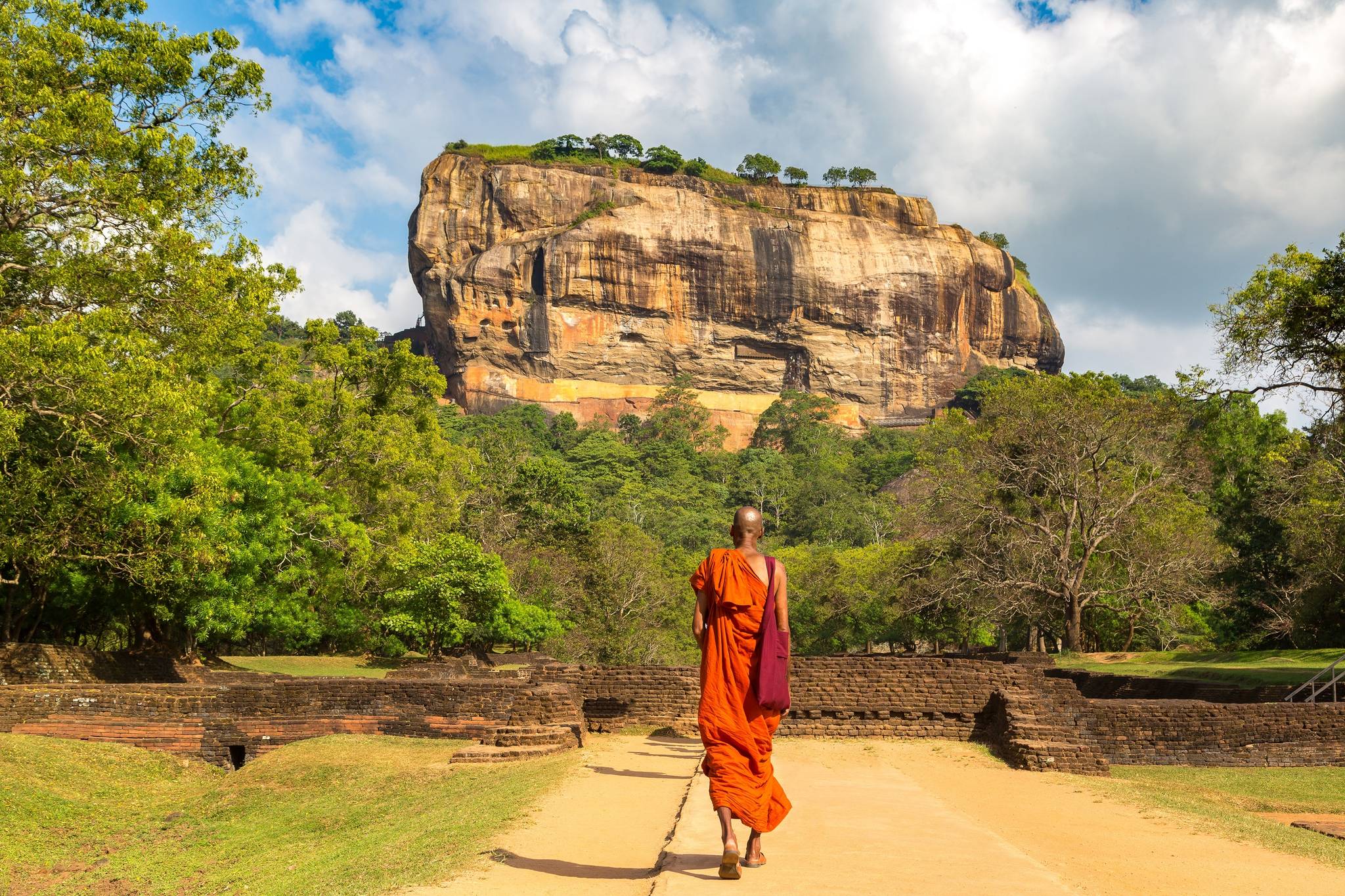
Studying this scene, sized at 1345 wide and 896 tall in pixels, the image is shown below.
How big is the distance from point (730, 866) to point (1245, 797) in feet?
23.6

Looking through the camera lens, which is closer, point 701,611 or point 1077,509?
point 701,611

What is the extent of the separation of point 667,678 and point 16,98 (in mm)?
11191

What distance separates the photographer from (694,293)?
284 ft

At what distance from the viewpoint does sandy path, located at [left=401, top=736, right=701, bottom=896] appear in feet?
16.8

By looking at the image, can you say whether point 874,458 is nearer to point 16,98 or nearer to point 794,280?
point 794,280

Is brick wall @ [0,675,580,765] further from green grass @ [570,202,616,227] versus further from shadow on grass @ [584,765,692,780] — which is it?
green grass @ [570,202,616,227]

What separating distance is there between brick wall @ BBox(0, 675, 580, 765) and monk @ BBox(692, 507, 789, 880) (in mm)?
6878

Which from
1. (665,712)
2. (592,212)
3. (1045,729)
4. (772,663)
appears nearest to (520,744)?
(665,712)

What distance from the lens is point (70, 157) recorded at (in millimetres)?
13523

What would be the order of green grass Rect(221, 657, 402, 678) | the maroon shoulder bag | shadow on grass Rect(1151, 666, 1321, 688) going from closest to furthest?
the maroon shoulder bag < shadow on grass Rect(1151, 666, 1321, 688) < green grass Rect(221, 657, 402, 678)

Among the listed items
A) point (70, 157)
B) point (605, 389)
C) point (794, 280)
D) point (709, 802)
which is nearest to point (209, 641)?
point (70, 157)

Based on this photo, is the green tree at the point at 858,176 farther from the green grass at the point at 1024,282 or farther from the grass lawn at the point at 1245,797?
the grass lawn at the point at 1245,797

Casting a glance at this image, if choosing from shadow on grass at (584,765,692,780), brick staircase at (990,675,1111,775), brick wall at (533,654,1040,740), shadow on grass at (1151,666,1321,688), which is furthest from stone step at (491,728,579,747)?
shadow on grass at (1151,666,1321,688)

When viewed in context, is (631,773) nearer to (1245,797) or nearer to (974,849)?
(974,849)
